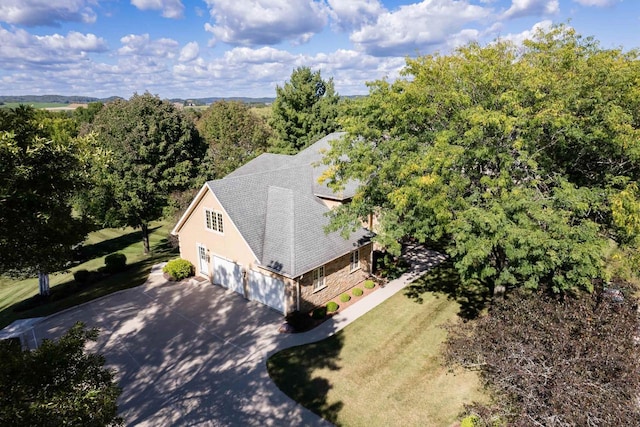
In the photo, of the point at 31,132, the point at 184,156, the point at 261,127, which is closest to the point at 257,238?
the point at 31,132

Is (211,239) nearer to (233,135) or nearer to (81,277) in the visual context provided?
(81,277)

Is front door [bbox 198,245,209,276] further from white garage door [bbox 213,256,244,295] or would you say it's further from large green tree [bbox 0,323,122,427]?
large green tree [bbox 0,323,122,427]

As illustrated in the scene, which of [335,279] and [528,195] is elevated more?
[528,195]

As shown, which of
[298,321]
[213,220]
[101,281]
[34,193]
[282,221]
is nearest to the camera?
[34,193]

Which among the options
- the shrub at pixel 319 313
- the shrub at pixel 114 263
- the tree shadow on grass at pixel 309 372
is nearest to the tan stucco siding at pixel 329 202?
the shrub at pixel 319 313

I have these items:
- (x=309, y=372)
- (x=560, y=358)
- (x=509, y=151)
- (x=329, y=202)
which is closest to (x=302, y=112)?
(x=329, y=202)

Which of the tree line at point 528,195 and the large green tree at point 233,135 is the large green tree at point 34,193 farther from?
the large green tree at point 233,135

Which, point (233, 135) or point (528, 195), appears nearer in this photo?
point (528, 195)
